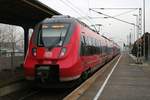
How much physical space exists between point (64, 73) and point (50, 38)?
2001 mm

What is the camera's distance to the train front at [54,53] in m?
14.8

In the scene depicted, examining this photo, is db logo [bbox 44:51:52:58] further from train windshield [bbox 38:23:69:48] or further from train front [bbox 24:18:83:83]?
train windshield [bbox 38:23:69:48]

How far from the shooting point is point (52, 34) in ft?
53.1

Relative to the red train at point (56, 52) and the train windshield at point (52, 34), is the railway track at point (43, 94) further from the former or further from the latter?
the train windshield at point (52, 34)

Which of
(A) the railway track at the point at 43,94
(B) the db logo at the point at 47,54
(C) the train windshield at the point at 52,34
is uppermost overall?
(C) the train windshield at the point at 52,34

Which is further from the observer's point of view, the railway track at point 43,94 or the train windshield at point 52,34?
the train windshield at point 52,34

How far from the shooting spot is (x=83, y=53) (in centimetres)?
1741

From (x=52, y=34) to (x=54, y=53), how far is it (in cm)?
129

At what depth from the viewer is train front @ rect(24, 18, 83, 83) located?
14.8 metres

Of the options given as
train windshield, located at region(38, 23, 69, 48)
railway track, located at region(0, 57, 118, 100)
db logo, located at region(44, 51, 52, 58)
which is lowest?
railway track, located at region(0, 57, 118, 100)

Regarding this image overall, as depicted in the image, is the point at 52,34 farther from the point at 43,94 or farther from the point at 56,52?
the point at 43,94

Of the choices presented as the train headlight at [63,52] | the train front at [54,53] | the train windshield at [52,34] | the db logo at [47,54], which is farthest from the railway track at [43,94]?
the train windshield at [52,34]

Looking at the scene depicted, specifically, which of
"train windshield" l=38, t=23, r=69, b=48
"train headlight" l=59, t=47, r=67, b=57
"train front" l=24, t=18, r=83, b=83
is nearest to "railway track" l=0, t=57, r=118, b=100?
"train front" l=24, t=18, r=83, b=83

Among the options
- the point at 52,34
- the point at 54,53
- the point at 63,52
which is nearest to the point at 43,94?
the point at 54,53
